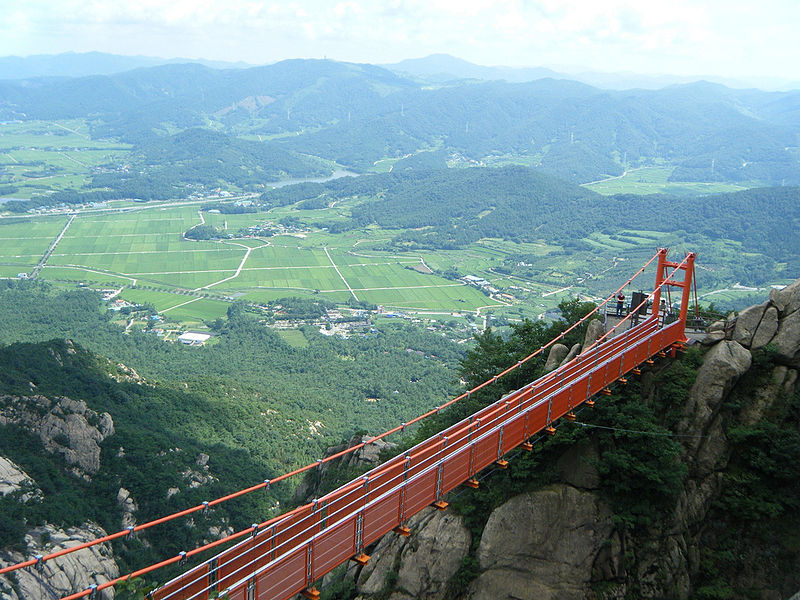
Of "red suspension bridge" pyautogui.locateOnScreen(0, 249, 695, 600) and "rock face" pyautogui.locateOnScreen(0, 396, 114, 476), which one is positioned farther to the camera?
"rock face" pyautogui.locateOnScreen(0, 396, 114, 476)

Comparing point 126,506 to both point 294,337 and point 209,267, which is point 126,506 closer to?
point 294,337

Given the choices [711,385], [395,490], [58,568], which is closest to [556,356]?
[711,385]

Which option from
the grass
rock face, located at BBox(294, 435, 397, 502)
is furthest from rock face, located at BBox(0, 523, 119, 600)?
the grass

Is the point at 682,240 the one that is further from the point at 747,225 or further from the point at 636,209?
the point at 636,209

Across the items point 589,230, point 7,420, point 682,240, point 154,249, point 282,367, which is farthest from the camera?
point 589,230

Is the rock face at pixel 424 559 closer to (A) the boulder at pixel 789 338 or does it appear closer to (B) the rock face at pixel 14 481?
(A) the boulder at pixel 789 338

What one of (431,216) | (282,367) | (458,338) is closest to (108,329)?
(282,367)

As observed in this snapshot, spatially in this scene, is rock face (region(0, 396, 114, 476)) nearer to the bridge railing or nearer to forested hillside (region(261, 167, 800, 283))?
the bridge railing
